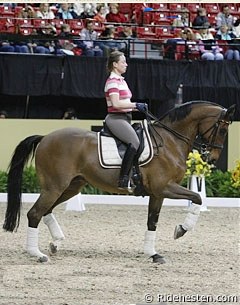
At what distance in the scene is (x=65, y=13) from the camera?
21781mm

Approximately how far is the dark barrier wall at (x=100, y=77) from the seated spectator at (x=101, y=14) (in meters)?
2.16

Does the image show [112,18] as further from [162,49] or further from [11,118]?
[11,118]

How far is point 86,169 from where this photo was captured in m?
10.4

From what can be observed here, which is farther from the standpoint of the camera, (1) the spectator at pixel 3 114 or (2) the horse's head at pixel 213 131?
(1) the spectator at pixel 3 114

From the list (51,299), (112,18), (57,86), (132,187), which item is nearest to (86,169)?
(132,187)

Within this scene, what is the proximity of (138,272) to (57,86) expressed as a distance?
11001mm

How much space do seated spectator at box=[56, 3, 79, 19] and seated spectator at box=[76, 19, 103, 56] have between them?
4.08 feet

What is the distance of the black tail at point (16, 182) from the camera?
416 inches

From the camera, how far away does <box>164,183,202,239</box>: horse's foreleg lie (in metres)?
10.0

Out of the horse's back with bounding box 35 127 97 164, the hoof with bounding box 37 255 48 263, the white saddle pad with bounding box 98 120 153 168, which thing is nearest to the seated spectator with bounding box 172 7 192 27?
the horse's back with bounding box 35 127 97 164

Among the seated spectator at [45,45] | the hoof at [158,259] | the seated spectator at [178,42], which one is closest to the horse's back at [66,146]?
the hoof at [158,259]

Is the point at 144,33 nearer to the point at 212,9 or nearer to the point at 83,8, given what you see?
the point at 83,8

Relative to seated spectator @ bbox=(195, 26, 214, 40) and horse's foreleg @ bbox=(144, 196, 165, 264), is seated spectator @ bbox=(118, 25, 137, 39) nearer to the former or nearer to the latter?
seated spectator @ bbox=(195, 26, 214, 40)

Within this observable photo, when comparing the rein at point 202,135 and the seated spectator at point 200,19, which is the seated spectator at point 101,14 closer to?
the seated spectator at point 200,19
